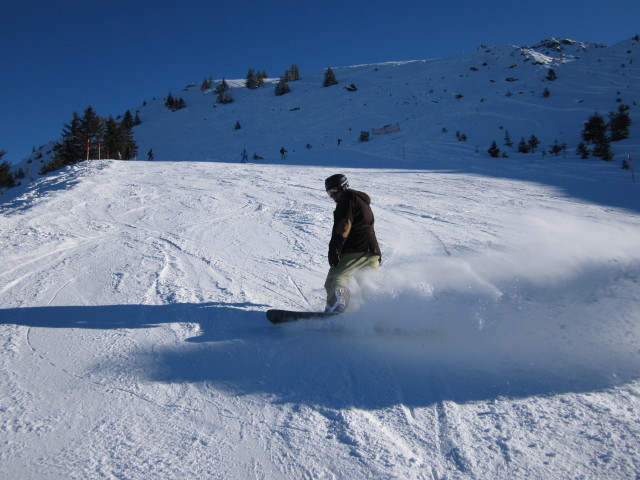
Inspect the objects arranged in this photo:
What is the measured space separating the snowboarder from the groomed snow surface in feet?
0.75

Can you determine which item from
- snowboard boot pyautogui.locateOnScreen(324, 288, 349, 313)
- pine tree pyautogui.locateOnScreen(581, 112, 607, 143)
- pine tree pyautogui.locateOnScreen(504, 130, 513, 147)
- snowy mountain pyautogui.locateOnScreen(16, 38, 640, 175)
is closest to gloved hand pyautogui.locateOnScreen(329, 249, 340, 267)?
snowboard boot pyautogui.locateOnScreen(324, 288, 349, 313)

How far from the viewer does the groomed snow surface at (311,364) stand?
7.00 feet

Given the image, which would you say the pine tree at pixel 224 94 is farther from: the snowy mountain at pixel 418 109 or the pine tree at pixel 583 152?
the pine tree at pixel 583 152

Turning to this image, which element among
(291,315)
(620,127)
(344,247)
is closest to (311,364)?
(291,315)

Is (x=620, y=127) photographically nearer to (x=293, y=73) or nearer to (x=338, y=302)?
(x=338, y=302)

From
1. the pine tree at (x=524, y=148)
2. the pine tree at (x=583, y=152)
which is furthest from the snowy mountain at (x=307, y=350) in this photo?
the pine tree at (x=524, y=148)

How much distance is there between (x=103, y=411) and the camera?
98.6 inches

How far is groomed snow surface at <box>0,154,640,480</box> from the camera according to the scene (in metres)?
2.13

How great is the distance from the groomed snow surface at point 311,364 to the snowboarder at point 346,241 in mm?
227

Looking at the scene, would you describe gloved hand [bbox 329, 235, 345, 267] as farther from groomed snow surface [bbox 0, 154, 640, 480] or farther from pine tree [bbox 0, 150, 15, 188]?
pine tree [bbox 0, 150, 15, 188]

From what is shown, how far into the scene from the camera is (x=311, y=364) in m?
3.11

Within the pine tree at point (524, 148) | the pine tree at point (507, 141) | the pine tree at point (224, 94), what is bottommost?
the pine tree at point (524, 148)

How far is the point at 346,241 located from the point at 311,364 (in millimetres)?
1442

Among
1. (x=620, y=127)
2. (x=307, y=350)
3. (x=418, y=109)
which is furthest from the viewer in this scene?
(x=418, y=109)
